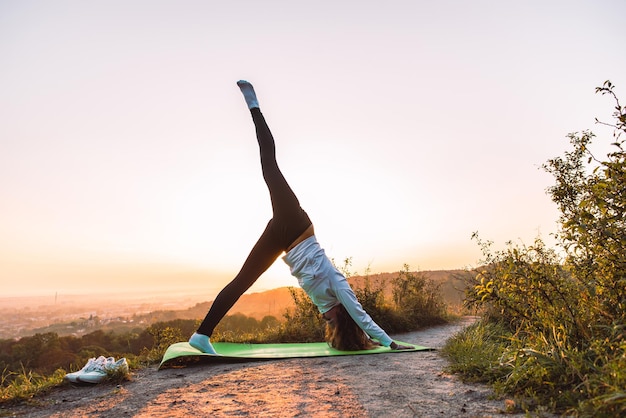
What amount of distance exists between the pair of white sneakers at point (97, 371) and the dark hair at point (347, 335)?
7.35 feet

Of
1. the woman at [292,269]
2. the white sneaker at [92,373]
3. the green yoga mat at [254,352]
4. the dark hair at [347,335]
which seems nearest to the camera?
the white sneaker at [92,373]

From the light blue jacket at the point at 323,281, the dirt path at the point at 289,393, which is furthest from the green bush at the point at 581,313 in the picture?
the light blue jacket at the point at 323,281

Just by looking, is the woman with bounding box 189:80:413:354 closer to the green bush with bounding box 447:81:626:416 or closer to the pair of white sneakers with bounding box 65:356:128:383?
the pair of white sneakers with bounding box 65:356:128:383

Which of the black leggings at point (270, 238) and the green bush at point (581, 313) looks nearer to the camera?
the green bush at point (581, 313)

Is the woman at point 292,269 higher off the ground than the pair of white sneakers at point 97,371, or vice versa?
the woman at point 292,269

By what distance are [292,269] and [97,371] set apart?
2.10 m

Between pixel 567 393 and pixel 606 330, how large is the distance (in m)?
0.68

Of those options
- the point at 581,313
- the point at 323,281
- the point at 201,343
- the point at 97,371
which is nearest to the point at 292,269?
the point at 323,281

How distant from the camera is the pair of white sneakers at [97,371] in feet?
10.9

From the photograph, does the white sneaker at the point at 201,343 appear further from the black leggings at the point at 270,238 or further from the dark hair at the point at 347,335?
the dark hair at the point at 347,335

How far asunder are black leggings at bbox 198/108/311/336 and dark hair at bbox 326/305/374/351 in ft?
3.41

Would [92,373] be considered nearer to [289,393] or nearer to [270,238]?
[289,393]

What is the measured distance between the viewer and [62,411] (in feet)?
8.89

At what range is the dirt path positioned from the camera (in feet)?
7.84
